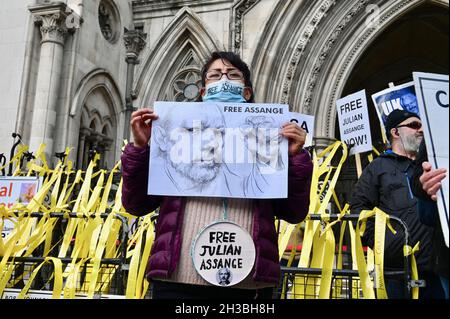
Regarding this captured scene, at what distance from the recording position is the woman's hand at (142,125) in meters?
2.26

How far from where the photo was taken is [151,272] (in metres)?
2.17

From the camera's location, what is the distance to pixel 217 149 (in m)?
2.32

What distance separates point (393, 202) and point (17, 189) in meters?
4.42

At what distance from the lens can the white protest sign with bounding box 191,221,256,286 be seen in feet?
7.05

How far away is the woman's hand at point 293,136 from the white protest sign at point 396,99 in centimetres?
184

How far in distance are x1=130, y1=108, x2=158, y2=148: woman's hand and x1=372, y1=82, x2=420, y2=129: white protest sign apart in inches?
90.6

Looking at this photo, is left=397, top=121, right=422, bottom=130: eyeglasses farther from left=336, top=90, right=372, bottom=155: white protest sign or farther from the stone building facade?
the stone building facade

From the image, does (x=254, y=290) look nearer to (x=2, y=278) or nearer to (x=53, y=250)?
(x=2, y=278)

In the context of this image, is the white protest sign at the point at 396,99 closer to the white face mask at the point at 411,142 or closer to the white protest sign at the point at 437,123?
the white face mask at the point at 411,142

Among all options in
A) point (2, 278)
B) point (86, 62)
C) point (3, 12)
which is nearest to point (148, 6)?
point (86, 62)

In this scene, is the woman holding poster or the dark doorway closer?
the woman holding poster

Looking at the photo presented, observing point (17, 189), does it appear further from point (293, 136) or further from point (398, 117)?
point (293, 136)

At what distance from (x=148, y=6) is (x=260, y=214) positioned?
11080 mm

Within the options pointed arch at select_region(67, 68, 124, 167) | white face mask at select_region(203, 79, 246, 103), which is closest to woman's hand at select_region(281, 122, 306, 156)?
white face mask at select_region(203, 79, 246, 103)
